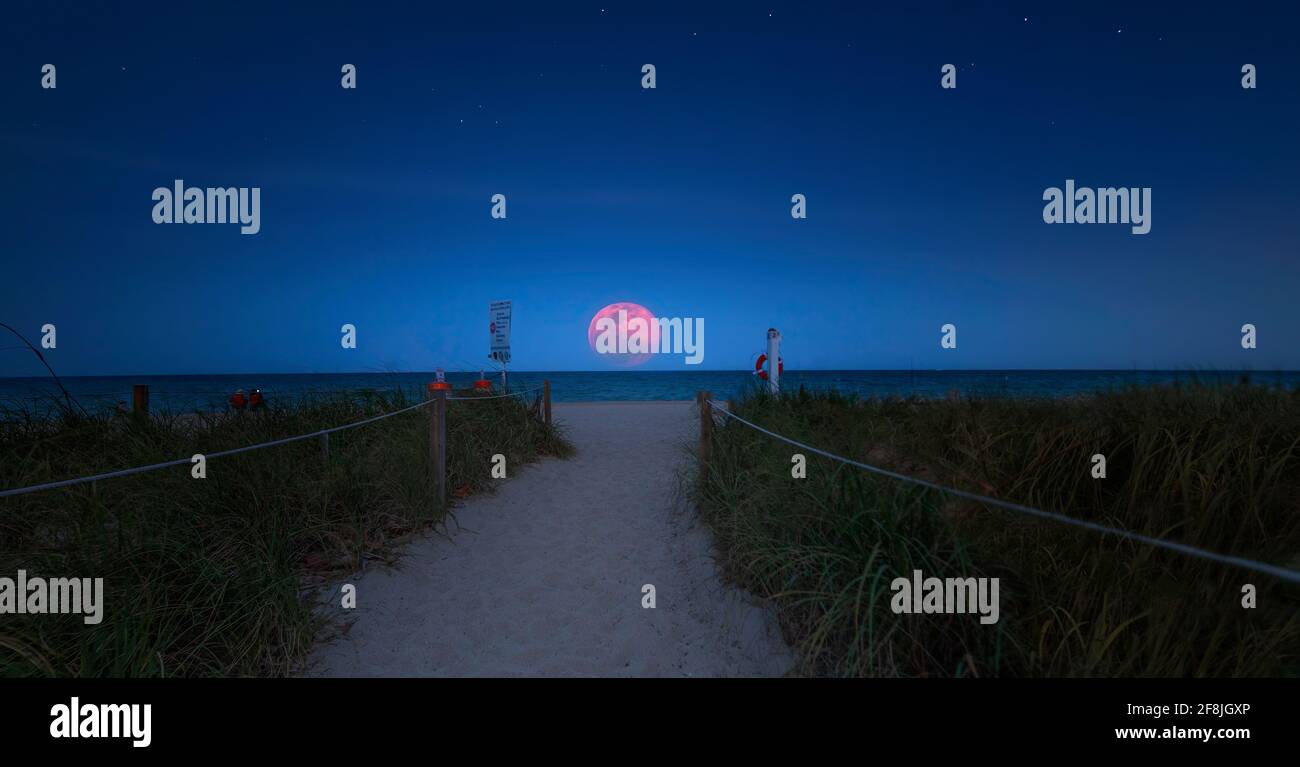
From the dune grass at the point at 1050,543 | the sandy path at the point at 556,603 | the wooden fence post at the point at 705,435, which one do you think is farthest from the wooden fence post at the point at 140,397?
the dune grass at the point at 1050,543

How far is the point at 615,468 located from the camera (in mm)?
8938

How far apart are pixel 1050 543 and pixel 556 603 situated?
3300mm

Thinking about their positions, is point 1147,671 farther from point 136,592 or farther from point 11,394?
point 11,394

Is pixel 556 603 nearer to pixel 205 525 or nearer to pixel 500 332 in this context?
pixel 205 525

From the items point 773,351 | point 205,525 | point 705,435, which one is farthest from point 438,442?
point 773,351

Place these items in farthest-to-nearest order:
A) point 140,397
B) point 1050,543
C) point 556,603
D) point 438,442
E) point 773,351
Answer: point 773,351 < point 140,397 < point 438,442 < point 556,603 < point 1050,543

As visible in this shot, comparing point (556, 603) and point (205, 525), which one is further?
point (556, 603)

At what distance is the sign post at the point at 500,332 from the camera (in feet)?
38.5

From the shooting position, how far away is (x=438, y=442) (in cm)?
623

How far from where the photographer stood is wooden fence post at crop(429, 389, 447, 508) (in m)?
6.13

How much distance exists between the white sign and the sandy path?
535cm

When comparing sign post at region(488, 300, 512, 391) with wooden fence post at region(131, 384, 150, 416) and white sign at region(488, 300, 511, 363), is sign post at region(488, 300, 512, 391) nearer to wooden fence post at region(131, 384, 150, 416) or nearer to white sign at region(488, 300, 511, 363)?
white sign at region(488, 300, 511, 363)

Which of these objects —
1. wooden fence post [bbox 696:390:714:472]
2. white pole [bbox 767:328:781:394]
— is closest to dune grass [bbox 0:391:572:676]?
wooden fence post [bbox 696:390:714:472]
